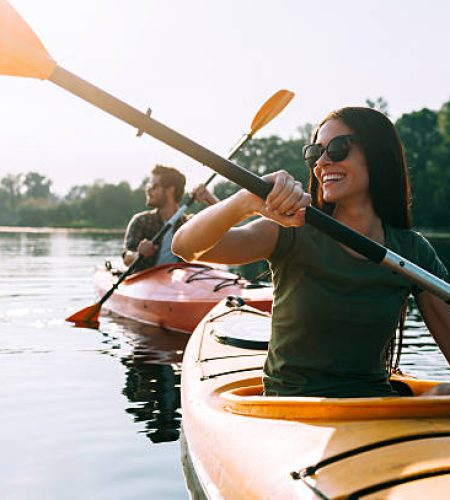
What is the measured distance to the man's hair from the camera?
28.7ft

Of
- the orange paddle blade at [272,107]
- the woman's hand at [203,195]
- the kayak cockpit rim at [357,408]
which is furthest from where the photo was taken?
the woman's hand at [203,195]

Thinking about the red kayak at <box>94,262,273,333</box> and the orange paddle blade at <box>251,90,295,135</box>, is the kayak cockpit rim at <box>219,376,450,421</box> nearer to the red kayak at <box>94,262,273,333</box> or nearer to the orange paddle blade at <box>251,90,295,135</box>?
the orange paddle blade at <box>251,90,295,135</box>

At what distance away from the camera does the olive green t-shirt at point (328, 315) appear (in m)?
2.65

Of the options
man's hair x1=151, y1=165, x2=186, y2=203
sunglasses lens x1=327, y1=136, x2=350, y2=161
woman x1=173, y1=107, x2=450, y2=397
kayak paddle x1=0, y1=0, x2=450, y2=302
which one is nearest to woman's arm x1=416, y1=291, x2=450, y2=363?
woman x1=173, y1=107, x2=450, y2=397

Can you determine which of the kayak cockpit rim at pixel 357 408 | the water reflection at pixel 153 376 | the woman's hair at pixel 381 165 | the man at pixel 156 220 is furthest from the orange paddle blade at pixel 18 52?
the man at pixel 156 220

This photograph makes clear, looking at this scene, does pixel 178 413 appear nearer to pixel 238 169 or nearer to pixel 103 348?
pixel 103 348

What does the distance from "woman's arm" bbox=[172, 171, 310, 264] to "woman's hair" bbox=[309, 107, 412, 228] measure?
432 mm

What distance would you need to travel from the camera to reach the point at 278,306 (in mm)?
2748

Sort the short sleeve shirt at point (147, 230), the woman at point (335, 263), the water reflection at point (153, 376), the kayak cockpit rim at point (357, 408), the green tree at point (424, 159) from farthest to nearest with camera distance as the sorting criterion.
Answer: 1. the green tree at point (424, 159)
2. the short sleeve shirt at point (147, 230)
3. the water reflection at point (153, 376)
4. the woman at point (335, 263)
5. the kayak cockpit rim at point (357, 408)

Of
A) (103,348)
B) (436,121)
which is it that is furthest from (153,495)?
(436,121)

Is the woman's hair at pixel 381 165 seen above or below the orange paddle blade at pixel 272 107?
below

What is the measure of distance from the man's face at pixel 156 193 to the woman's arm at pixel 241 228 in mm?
6228

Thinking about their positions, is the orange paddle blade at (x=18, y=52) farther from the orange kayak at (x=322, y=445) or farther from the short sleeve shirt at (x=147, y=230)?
the short sleeve shirt at (x=147, y=230)

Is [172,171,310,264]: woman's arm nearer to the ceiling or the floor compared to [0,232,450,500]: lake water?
nearer to the ceiling
